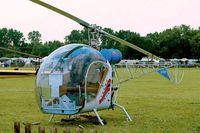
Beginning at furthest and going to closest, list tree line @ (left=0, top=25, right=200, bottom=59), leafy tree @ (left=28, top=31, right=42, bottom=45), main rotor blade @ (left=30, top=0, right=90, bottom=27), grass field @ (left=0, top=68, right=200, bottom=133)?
leafy tree @ (left=28, top=31, right=42, bottom=45)
tree line @ (left=0, top=25, right=200, bottom=59)
grass field @ (left=0, top=68, right=200, bottom=133)
main rotor blade @ (left=30, top=0, right=90, bottom=27)

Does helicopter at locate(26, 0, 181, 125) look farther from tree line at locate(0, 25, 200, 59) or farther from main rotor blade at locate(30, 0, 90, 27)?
tree line at locate(0, 25, 200, 59)

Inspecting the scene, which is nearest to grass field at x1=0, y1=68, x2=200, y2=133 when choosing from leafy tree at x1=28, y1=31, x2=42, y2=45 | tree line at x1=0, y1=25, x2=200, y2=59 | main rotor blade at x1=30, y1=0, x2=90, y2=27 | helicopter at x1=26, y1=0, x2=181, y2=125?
helicopter at x1=26, y1=0, x2=181, y2=125

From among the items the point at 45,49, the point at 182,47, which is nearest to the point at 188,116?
the point at 45,49

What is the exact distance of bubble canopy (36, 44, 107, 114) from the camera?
1217cm

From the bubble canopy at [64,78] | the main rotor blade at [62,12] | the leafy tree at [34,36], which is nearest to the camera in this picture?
the main rotor blade at [62,12]

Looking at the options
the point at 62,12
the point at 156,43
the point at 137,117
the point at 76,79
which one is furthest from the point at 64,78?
the point at 156,43

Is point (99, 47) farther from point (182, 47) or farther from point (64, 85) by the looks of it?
point (182, 47)

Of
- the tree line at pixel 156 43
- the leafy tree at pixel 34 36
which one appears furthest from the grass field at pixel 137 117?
the leafy tree at pixel 34 36

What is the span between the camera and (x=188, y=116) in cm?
1490

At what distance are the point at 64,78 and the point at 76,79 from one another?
1.06ft

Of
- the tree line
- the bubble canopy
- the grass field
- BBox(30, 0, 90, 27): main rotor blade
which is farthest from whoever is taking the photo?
the tree line

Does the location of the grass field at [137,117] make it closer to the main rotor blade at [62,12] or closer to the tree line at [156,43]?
the main rotor blade at [62,12]

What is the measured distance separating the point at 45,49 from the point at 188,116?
378 feet

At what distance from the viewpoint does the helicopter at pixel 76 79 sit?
12.2m
